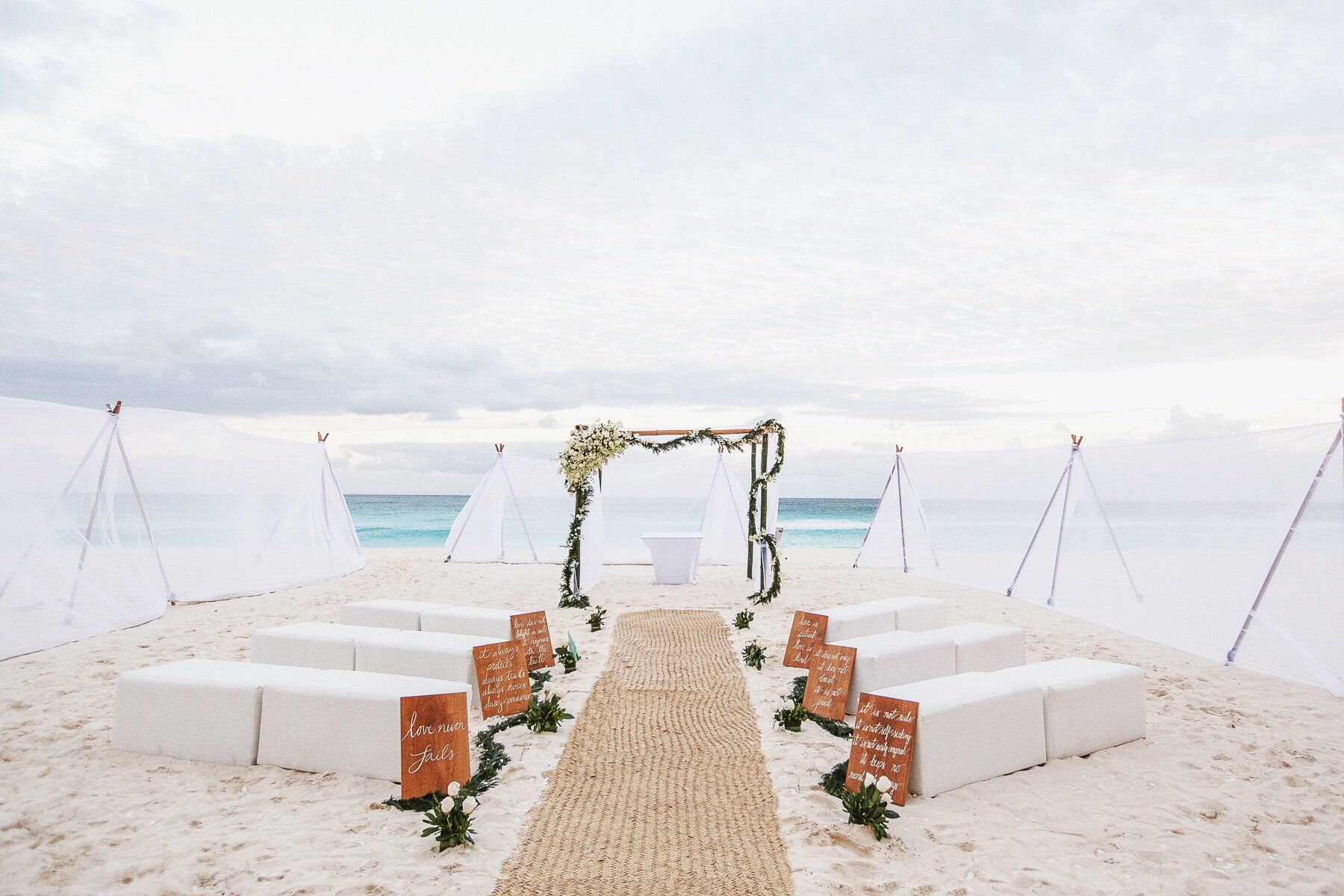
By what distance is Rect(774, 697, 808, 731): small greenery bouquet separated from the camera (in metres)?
4.60

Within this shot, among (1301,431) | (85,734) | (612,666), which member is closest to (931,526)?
(1301,431)

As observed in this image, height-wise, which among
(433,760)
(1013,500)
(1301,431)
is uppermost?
(1301,431)

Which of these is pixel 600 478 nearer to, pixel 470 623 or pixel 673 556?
pixel 673 556

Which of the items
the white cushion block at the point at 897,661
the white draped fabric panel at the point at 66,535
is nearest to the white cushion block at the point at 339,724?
the white cushion block at the point at 897,661

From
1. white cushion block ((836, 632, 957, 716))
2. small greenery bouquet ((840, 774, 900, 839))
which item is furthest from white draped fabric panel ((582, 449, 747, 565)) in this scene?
small greenery bouquet ((840, 774, 900, 839))

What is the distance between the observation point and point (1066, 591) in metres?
8.41

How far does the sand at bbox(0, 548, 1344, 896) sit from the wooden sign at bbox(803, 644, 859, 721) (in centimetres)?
21

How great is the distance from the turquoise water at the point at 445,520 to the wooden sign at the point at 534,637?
16.3m

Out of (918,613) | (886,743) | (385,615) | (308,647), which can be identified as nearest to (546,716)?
(308,647)

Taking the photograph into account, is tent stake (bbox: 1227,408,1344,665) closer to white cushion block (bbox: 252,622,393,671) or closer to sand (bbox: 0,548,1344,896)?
sand (bbox: 0,548,1344,896)

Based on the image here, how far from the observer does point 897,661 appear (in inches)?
190

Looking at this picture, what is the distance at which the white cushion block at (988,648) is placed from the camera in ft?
16.9

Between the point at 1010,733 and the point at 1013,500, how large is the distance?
21.5 feet

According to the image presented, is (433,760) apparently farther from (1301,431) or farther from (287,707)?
(1301,431)
